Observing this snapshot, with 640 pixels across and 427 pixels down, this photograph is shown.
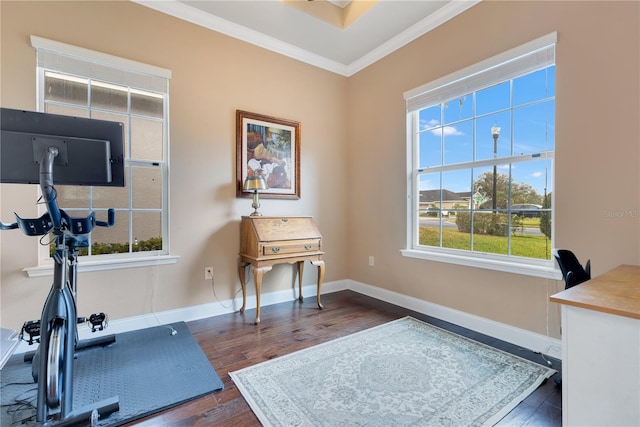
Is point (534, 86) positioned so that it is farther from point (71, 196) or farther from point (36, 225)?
point (71, 196)

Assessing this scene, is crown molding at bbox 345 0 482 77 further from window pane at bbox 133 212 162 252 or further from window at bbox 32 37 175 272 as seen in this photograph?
window pane at bbox 133 212 162 252

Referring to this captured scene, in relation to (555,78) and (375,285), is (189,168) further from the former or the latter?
(555,78)

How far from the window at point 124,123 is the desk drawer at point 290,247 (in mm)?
916

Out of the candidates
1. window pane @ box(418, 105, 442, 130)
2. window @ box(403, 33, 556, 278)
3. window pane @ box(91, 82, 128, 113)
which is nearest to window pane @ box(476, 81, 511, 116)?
window @ box(403, 33, 556, 278)

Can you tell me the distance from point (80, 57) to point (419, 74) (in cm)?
292

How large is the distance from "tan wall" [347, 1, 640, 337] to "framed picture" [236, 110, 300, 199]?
113cm

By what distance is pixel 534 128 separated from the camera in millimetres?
2121

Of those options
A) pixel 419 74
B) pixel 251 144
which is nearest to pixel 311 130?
pixel 251 144

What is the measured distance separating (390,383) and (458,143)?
2.11 meters

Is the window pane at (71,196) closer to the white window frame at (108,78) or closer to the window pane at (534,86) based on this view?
the white window frame at (108,78)

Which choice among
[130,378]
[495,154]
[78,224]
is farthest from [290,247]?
[495,154]

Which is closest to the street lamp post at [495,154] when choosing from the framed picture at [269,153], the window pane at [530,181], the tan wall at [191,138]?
the window pane at [530,181]

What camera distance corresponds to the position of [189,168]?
8.72 ft

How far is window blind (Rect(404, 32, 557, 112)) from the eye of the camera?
6.59ft
